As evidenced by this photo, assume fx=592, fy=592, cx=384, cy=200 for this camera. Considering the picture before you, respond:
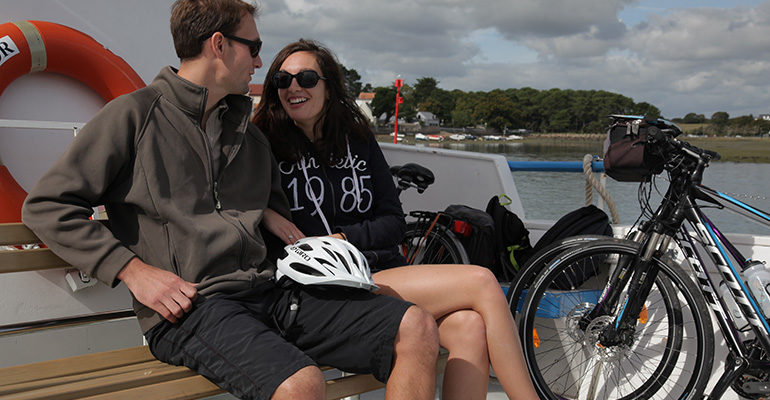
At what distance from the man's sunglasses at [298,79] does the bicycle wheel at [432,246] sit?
1.24 metres

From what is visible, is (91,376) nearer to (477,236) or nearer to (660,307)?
(477,236)

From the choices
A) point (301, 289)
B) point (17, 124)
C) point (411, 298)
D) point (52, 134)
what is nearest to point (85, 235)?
point (301, 289)

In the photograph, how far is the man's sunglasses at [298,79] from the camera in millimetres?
2041

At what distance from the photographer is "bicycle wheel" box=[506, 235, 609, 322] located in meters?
2.38

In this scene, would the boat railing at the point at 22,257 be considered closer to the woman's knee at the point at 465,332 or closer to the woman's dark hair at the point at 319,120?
the woman's dark hair at the point at 319,120

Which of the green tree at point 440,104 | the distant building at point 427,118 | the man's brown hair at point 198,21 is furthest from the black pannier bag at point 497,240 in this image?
the green tree at point 440,104

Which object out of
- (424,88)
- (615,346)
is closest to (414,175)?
(615,346)

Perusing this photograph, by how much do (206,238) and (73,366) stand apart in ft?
1.62

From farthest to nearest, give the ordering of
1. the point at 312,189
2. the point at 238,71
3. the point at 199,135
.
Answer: the point at 312,189 < the point at 238,71 < the point at 199,135

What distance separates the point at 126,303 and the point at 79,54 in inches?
45.4

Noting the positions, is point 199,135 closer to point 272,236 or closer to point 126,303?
point 272,236

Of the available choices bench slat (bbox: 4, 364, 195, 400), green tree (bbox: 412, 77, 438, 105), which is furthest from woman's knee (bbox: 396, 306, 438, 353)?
green tree (bbox: 412, 77, 438, 105)

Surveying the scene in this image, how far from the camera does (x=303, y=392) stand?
133 cm

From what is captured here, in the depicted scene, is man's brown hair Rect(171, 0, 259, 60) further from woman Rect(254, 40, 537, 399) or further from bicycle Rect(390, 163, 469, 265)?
bicycle Rect(390, 163, 469, 265)
